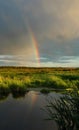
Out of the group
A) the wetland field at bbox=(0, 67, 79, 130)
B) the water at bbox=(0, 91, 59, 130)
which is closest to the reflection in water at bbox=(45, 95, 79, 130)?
the wetland field at bbox=(0, 67, 79, 130)

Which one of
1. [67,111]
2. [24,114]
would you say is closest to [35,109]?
[24,114]

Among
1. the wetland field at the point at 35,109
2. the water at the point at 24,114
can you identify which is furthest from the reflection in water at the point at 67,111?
the water at the point at 24,114

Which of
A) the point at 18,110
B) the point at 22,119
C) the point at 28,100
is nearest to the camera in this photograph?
the point at 22,119

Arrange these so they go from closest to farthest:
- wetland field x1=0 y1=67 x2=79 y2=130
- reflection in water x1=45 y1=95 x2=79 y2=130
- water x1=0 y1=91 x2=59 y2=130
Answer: reflection in water x1=45 y1=95 x2=79 y2=130 < wetland field x1=0 y1=67 x2=79 y2=130 < water x1=0 y1=91 x2=59 y2=130

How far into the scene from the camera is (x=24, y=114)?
1471 cm

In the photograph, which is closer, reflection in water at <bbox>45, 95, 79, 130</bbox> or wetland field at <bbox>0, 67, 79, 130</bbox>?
reflection in water at <bbox>45, 95, 79, 130</bbox>

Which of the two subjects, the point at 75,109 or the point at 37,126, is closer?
the point at 75,109

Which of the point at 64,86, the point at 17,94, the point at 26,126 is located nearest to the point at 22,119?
the point at 26,126

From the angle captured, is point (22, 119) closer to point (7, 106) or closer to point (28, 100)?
point (7, 106)

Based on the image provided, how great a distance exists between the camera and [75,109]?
8539 millimetres

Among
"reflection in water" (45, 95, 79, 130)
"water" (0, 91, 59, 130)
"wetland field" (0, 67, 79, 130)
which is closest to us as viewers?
"reflection in water" (45, 95, 79, 130)

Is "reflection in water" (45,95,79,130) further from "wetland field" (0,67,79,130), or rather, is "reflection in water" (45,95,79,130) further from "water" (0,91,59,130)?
"water" (0,91,59,130)

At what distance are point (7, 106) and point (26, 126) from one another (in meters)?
4.31

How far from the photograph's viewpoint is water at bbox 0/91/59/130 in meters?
12.3
